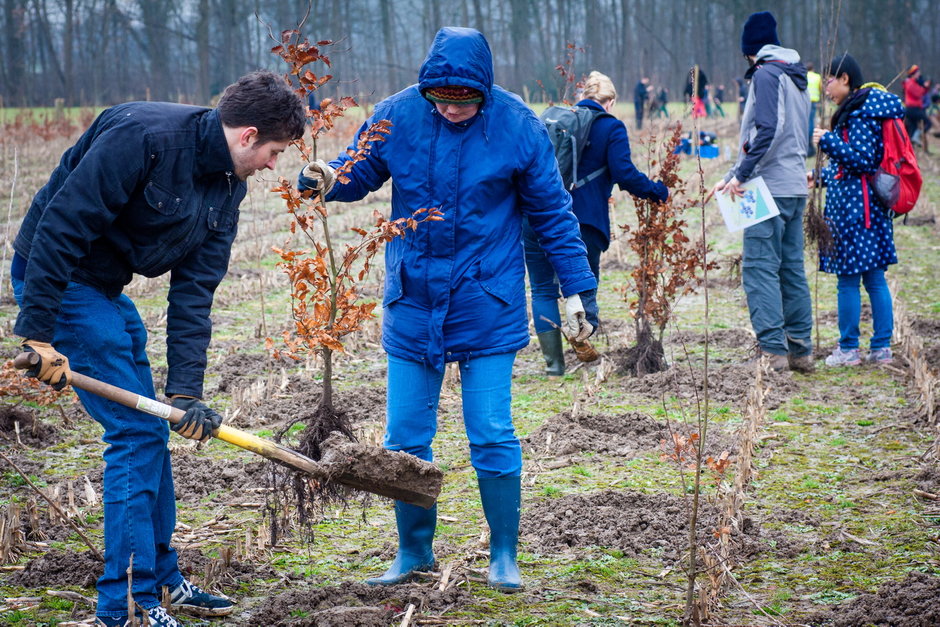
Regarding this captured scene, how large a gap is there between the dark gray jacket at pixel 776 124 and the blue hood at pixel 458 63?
3371mm

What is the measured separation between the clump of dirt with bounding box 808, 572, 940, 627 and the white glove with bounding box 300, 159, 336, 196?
7.41ft

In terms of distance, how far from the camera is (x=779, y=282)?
660 centimetres

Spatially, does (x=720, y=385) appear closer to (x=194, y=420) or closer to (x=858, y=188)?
(x=858, y=188)

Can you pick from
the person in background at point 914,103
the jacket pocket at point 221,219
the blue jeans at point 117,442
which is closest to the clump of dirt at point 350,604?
the blue jeans at point 117,442

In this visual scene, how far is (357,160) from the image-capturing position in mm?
3506

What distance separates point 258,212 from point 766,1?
124 feet

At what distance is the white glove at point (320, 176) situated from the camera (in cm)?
353

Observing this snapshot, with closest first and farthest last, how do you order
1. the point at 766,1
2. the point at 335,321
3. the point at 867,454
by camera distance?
the point at 335,321 → the point at 867,454 → the point at 766,1

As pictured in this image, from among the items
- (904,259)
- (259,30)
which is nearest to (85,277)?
(904,259)

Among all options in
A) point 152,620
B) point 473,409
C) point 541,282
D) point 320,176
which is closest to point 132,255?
point 320,176

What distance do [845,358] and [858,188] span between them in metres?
1.20

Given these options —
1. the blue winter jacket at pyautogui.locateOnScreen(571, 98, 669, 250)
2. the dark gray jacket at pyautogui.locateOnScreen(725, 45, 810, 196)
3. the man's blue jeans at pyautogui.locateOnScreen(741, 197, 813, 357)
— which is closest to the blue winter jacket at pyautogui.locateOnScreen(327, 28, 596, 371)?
the blue winter jacket at pyautogui.locateOnScreen(571, 98, 669, 250)

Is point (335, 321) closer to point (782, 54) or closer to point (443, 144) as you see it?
point (443, 144)

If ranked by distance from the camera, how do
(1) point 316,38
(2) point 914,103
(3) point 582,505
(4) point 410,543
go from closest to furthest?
1. (4) point 410,543
2. (3) point 582,505
3. (2) point 914,103
4. (1) point 316,38
